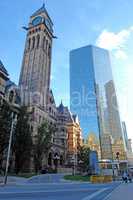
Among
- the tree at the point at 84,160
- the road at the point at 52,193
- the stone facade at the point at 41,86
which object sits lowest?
the road at the point at 52,193

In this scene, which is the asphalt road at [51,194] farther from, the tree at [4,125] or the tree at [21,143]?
the tree at [21,143]

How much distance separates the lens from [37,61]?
8250cm

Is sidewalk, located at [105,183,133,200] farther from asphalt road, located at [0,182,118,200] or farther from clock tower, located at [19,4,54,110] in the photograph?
clock tower, located at [19,4,54,110]

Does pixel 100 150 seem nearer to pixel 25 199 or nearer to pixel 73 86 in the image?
pixel 73 86

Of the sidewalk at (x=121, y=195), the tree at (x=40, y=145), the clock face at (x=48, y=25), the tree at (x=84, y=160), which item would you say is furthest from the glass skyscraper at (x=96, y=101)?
the sidewalk at (x=121, y=195)

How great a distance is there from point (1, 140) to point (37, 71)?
47241 millimetres

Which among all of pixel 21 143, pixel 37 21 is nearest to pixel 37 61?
pixel 37 21

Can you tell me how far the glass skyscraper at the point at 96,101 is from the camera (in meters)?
140

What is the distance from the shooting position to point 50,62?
9094cm

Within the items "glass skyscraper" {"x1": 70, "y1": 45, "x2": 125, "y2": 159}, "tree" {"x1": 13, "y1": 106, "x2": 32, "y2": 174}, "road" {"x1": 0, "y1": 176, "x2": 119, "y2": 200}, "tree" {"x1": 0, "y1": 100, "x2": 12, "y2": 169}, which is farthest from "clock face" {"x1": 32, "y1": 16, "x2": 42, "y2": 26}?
"road" {"x1": 0, "y1": 176, "x2": 119, "y2": 200}

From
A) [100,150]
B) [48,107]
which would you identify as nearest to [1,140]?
[48,107]

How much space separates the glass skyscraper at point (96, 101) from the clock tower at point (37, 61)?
5292 cm

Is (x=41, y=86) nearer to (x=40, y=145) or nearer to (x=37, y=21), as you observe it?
(x=40, y=145)

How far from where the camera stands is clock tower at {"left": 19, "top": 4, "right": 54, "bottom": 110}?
72.4m
